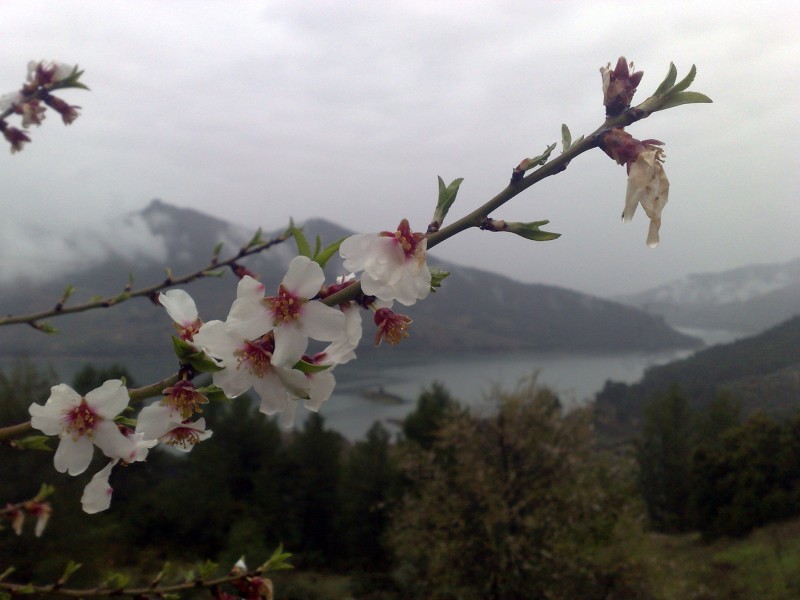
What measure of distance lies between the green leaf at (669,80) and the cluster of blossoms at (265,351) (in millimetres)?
449

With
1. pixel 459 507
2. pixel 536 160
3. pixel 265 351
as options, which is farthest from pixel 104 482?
pixel 459 507

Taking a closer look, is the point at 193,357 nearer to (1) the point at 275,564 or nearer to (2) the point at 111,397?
(2) the point at 111,397

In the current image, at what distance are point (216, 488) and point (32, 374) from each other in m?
8.71

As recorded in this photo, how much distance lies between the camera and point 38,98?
1.92 meters

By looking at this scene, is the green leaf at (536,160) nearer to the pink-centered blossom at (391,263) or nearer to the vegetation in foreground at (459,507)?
the pink-centered blossom at (391,263)

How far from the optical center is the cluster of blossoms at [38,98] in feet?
6.17

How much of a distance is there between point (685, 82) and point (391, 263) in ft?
Answer: 1.72

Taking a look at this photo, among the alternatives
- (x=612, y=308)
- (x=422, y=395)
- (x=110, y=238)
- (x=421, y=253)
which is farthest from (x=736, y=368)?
(x=110, y=238)

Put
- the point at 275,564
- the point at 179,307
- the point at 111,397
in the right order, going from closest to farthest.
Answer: the point at 111,397 → the point at 179,307 → the point at 275,564

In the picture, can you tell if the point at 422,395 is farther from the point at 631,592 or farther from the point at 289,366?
the point at 289,366

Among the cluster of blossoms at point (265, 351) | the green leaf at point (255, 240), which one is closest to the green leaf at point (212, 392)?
the cluster of blossoms at point (265, 351)

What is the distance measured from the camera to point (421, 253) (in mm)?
819

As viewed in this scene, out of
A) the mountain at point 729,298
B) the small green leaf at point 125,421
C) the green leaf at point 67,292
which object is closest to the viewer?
the small green leaf at point 125,421

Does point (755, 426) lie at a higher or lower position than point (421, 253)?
lower
